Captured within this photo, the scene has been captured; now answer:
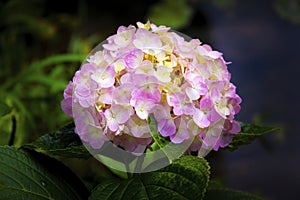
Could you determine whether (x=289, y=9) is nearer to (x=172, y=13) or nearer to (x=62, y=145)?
(x=172, y=13)

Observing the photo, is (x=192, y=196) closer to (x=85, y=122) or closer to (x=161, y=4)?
(x=85, y=122)

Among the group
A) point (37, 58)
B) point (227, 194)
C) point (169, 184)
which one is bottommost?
point (37, 58)

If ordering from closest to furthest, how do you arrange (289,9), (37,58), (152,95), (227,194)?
(152,95)
(227,194)
(37,58)
(289,9)

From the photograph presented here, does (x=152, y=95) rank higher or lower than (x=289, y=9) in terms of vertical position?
higher

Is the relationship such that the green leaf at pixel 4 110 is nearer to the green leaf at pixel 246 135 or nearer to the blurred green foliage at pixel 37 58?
the green leaf at pixel 246 135

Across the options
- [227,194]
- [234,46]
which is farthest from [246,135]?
[234,46]

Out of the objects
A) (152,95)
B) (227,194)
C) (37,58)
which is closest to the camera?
(152,95)

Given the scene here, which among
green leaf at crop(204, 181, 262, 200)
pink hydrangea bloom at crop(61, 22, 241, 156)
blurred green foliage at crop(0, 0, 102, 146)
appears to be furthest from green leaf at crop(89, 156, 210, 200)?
blurred green foliage at crop(0, 0, 102, 146)
